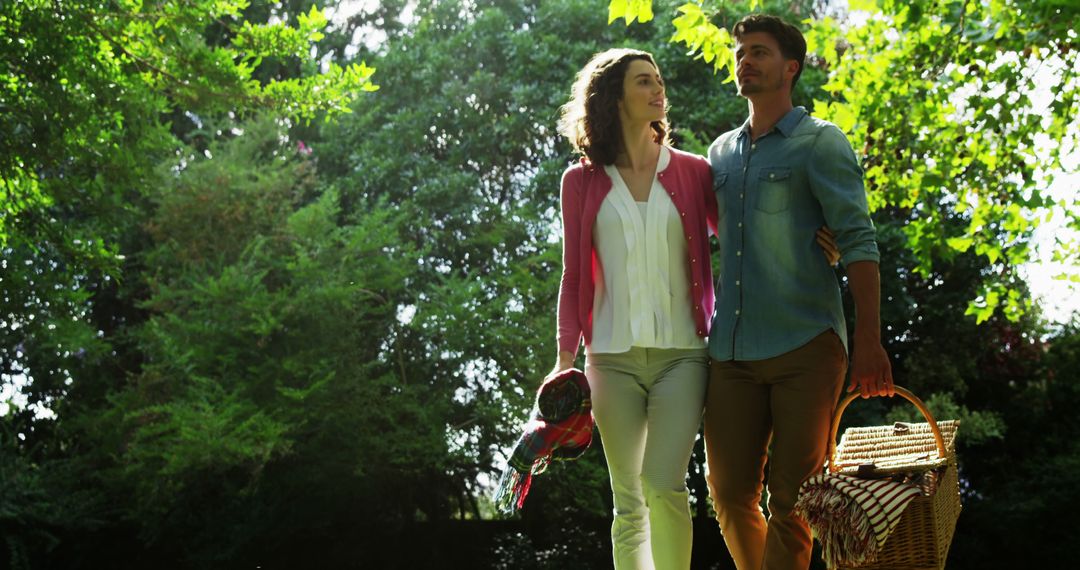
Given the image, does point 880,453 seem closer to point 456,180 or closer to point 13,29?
point 13,29

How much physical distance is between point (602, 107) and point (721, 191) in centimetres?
45

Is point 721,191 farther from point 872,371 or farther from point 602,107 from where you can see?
point 872,371

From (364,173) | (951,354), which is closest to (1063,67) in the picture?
(951,354)

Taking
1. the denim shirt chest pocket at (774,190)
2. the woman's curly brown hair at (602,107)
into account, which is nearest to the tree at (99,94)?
the woman's curly brown hair at (602,107)

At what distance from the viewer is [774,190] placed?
3.28 metres

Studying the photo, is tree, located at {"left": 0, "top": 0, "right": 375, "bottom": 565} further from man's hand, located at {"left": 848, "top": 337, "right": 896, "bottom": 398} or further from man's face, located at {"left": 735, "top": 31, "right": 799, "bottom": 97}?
man's hand, located at {"left": 848, "top": 337, "right": 896, "bottom": 398}

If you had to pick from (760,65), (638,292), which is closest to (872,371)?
(638,292)

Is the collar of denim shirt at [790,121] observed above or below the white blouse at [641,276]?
above

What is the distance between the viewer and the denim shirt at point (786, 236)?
10.3 ft

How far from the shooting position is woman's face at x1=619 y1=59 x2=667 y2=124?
3.52m

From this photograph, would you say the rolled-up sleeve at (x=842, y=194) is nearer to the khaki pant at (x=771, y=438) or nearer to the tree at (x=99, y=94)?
the khaki pant at (x=771, y=438)

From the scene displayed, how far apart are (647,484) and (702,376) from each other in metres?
0.35

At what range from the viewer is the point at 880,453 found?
3393mm

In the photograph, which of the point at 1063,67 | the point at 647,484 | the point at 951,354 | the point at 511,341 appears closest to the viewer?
the point at 647,484
